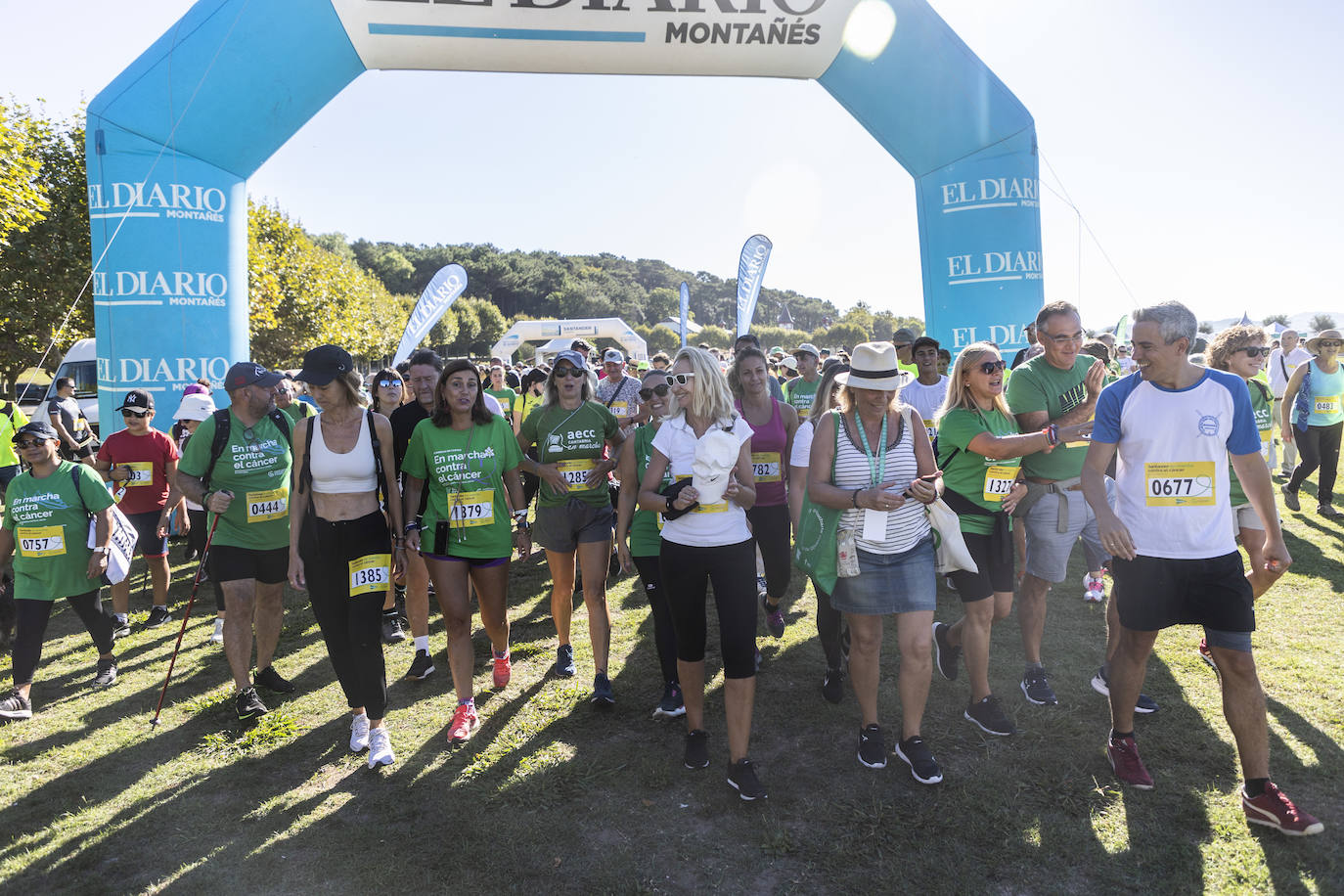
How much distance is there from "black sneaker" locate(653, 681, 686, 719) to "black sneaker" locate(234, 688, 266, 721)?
2312mm

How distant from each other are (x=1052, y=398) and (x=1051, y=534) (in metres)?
0.72

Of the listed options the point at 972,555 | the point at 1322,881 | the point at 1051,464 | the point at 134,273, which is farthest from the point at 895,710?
the point at 134,273

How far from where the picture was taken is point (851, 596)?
3404 mm

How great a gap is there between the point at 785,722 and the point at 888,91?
6659 millimetres

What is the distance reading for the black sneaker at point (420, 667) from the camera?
489 centimetres

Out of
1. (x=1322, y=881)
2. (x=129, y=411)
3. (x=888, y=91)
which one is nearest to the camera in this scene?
(x=1322, y=881)

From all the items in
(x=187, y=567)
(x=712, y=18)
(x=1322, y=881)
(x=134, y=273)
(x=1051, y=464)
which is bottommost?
(x=1322, y=881)

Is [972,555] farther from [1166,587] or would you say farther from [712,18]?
[712,18]

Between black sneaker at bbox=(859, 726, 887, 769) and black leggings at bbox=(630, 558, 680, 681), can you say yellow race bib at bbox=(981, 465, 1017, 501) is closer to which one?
black sneaker at bbox=(859, 726, 887, 769)

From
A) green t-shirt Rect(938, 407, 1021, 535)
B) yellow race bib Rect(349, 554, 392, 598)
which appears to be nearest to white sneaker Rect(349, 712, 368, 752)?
yellow race bib Rect(349, 554, 392, 598)

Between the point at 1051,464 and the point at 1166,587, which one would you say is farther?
the point at 1051,464

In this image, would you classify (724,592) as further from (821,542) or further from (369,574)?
(369,574)

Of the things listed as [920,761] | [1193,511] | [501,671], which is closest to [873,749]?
[920,761]

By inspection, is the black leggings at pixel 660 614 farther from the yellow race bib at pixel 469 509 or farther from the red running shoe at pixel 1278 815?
the red running shoe at pixel 1278 815
